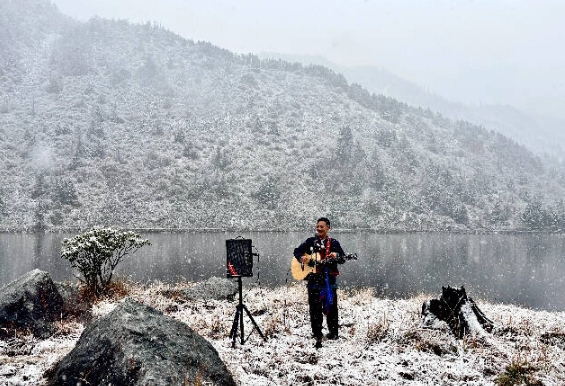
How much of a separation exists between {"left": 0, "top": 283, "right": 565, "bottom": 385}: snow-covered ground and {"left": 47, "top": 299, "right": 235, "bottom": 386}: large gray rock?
87 cm

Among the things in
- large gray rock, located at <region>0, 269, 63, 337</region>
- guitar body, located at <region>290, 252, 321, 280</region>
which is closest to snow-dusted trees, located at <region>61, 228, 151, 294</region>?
large gray rock, located at <region>0, 269, 63, 337</region>

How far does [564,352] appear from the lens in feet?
26.6

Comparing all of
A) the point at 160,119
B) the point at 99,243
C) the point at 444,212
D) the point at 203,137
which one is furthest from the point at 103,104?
the point at 99,243

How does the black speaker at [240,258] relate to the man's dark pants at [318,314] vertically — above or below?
above

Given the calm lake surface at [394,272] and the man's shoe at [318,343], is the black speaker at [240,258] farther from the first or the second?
the calm lake surface at [394,272]

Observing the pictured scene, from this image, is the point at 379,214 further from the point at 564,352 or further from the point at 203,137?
the point at 564,352

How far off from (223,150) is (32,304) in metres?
121

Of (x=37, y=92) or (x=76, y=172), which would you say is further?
(x=37, y=92)

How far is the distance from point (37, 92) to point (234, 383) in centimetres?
16682

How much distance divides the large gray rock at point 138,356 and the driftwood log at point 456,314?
535 centimetres

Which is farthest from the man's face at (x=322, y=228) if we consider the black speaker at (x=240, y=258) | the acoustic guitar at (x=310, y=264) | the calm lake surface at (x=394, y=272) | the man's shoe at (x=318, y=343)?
the calm lake surface at (x=394, y=272)

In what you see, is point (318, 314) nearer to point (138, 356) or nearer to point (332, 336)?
point (332, 336)

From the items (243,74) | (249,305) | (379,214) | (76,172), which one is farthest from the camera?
(243,74)

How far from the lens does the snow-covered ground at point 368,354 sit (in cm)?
679
